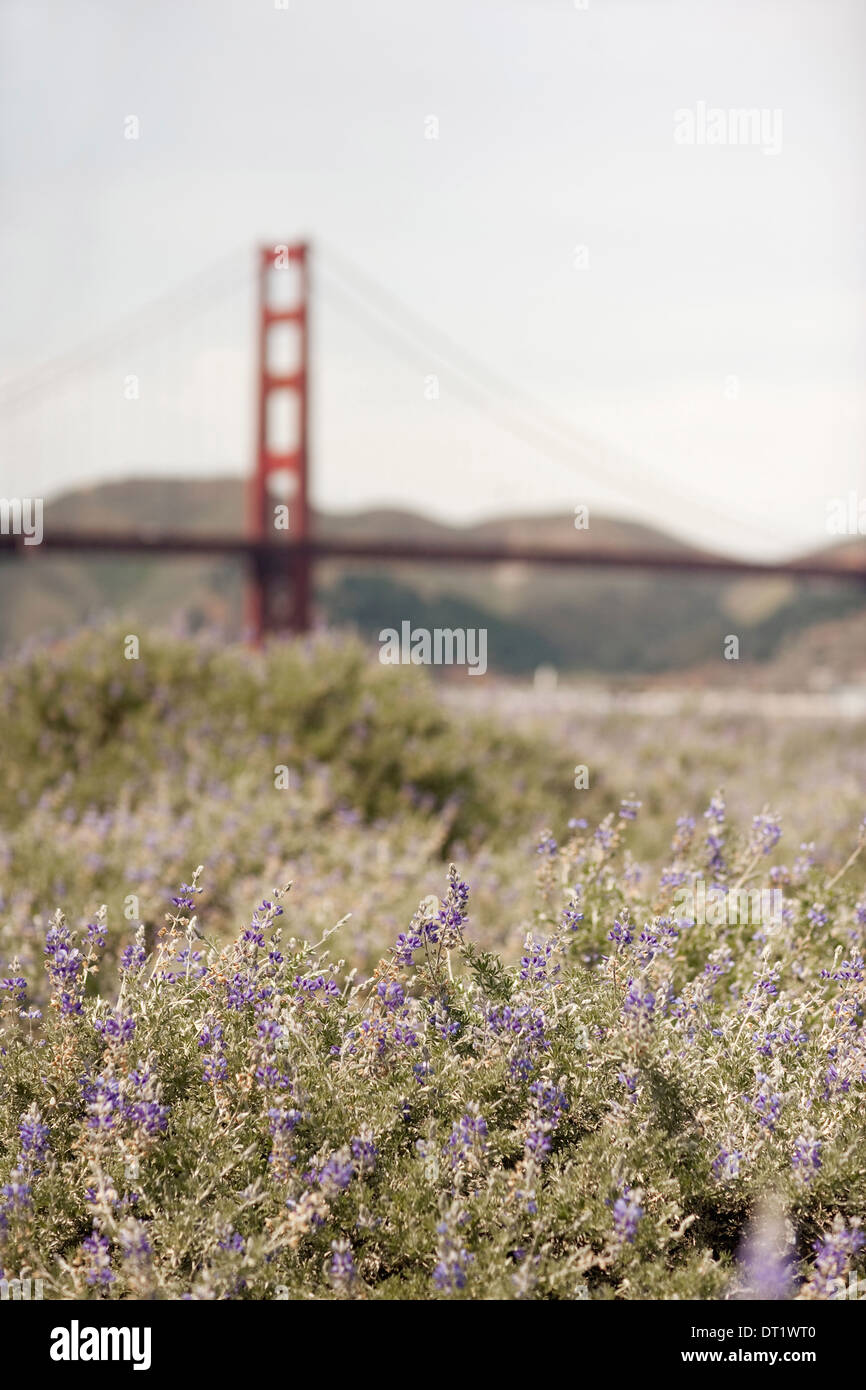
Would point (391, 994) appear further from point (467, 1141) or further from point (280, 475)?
point (280, 475)

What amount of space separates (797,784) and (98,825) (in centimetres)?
530

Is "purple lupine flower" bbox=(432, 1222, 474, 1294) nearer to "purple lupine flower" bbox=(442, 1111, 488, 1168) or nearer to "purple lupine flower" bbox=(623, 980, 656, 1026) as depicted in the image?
"purple lupine flower" bbox=(442, 1111, 488, 1168)

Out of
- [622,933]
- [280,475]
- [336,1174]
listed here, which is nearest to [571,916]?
[622,933]

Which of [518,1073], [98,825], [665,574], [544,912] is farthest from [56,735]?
[665,574]

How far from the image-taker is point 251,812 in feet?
21.5

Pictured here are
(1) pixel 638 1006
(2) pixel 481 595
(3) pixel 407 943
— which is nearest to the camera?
(1) pixel 638 1006

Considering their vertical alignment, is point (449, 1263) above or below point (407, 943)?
below

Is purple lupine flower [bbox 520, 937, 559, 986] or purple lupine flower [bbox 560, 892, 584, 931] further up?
purple lupine flower [bbox 560, 892, 584, 931]

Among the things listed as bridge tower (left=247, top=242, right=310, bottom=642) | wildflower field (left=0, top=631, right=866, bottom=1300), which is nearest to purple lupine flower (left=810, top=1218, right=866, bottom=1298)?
wildflower field (left=0, top=631, right=866, bottom=1300)

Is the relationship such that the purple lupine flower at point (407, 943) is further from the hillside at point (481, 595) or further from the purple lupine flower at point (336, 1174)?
the hillside at point (481, 595)

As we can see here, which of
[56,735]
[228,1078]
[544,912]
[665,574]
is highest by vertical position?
[665,574]

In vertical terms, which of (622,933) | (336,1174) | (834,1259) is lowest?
(834,1259)
